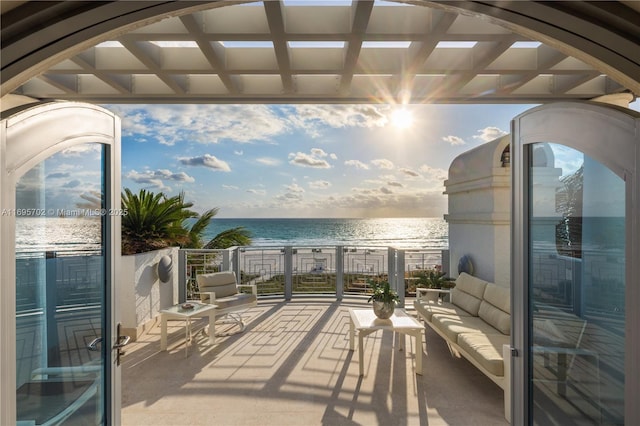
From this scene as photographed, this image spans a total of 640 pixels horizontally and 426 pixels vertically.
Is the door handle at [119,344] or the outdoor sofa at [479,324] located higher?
the door handle at [119,344]

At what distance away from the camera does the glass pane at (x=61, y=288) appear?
1.25 m

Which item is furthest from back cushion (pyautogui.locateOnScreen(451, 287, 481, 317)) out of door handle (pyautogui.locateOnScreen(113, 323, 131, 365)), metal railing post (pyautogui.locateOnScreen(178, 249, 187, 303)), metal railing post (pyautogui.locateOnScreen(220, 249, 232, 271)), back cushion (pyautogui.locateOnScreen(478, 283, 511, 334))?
metal railing post (pyautogui.locateOnScreen(178, 249, 187, 303))

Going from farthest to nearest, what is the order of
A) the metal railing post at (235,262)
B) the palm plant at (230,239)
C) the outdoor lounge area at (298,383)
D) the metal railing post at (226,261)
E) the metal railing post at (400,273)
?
Answer: the palm plant at (230,239)
the metal railing post at (235,262)
the metal railing post at (226,261)
the metal railing post at (400,273)
the outdoor lounge area at (298,383)

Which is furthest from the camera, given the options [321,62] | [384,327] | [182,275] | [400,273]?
[400,273]

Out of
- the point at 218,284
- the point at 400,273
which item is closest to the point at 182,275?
the point at 218,284

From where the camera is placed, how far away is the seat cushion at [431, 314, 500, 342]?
3846 millimetres

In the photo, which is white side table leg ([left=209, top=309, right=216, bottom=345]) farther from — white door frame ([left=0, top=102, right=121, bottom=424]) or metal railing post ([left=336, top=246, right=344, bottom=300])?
metal railing post ([left=336, top=246, right=344, bottom=300])

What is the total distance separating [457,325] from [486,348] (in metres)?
0.71

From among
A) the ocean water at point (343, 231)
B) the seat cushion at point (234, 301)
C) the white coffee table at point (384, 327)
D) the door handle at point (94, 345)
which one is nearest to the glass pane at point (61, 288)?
the door handle at point (94, 345)

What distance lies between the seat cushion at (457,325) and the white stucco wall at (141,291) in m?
4.20

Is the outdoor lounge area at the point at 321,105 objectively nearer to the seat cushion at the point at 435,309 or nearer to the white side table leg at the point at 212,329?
the white side table leg at the point at 212,329

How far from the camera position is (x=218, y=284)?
5512 millimetres

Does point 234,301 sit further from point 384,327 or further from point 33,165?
point 33,165

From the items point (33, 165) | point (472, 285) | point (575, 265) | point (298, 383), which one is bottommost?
point (298, 383)
